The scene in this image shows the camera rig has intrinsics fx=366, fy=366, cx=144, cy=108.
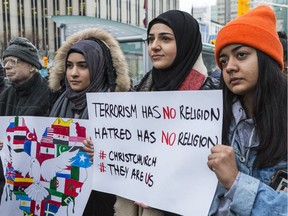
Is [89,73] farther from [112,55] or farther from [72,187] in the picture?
[72,187]

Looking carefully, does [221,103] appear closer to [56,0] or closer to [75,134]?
[75,134]

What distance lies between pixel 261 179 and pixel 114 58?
5.20 ft

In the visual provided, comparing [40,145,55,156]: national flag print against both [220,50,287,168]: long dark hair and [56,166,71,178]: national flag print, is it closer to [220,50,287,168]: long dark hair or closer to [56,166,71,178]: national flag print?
[56,166,71,178]: national flag print

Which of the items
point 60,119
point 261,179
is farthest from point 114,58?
point 261,179

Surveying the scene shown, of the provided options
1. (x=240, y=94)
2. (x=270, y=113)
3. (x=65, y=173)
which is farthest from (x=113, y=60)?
(x=270, y=113)

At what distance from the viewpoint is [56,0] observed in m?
53.4

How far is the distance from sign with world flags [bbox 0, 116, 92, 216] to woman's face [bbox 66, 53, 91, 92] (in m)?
0.28

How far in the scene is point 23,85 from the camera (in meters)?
3.10

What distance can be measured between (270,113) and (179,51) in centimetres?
90

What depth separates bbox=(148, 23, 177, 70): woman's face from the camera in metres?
2.19

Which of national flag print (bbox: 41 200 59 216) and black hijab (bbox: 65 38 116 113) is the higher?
black hijab (bbox: 65 38 116 113)

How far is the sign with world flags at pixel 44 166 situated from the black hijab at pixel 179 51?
543 millimetres

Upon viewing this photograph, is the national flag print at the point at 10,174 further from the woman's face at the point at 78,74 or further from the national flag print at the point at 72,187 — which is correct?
the woman's face at the point at 78,74

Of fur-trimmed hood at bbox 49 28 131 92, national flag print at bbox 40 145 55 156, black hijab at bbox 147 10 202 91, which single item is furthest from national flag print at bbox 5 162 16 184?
black hijab at bbox 147 10 202 91
